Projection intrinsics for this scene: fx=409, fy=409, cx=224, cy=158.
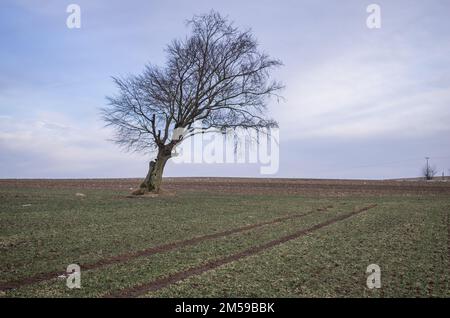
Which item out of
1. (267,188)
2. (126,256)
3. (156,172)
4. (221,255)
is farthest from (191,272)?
(267,188)

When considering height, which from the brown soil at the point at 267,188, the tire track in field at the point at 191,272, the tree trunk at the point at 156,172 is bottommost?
the tire track in field at the point at 191,272

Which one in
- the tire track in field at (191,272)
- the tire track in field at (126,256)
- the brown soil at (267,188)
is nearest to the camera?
the tire track in field at (191,272)

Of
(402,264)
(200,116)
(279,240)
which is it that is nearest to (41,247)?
(279,240)

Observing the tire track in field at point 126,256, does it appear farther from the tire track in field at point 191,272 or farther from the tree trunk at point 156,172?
the tree trunk at point 156,172

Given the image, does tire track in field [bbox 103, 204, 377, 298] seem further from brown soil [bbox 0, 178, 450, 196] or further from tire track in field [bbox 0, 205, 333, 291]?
brown soil [bbox 0, 178, 450, 196]

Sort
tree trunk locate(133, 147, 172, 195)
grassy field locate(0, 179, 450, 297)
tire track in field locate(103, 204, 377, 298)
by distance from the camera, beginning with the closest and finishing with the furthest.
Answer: tire track in field locate(103, 204, 377, 298)
grassy field locate(0, 179, 450, 297)
tree trunk locate(133, 147, 172, 195)

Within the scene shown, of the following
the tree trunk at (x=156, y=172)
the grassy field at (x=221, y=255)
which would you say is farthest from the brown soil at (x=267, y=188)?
the grassy field at (x=221, y=255)

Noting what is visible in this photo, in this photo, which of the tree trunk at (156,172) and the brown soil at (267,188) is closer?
the tree trunk at (156,172)

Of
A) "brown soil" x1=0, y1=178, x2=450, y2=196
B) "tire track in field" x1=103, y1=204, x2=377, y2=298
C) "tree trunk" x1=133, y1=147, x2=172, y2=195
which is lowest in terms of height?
"tire track in field" x1=103, y1=204, x2=377, y2=298

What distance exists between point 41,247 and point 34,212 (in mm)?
9346

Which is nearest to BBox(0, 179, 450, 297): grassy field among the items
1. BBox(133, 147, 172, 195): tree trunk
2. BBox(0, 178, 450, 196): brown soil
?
BBox(133, 147, 172, 195): tree trunk

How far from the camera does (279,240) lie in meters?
13.4

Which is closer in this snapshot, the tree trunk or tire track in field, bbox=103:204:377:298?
tire track in field, bbox=103:204:377:298
